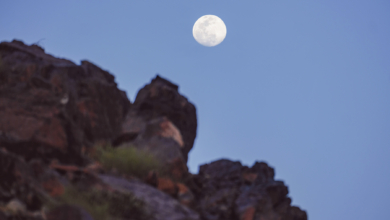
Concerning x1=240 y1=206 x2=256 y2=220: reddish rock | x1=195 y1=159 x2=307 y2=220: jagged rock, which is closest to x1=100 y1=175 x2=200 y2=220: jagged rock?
x1=195 y1=159 x2=307 y2=220: jagged rock

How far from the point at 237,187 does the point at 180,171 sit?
5.65 feet

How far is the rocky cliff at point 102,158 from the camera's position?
5684 mm

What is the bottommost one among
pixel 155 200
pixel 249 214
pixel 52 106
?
pixel 155 200

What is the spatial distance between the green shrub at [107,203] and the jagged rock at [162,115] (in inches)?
117

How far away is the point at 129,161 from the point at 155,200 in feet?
5.23

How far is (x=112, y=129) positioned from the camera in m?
9.80

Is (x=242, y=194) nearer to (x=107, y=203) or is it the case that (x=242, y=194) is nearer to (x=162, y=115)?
(x=162, y=115)

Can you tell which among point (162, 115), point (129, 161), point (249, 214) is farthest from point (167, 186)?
point (162, 115)

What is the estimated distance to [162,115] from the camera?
10508mm

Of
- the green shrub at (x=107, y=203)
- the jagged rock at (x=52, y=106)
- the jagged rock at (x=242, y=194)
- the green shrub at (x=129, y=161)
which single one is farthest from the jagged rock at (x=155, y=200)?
the jagged rock at (x=52, y=106)

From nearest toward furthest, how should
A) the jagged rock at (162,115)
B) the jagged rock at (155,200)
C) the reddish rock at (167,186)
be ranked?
the jagged rock at (155,200)
the reddish rock at (167,186)
the jagged rock at (162,115)

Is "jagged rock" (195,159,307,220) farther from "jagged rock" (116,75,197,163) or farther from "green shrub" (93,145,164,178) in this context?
"green shrub" (93,145,164,178)

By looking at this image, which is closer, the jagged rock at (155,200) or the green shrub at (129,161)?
the jagged rock at (155,200)

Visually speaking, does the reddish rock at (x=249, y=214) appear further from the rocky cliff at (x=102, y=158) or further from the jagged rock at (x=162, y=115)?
the jagged rock at (x=162, y=115)
